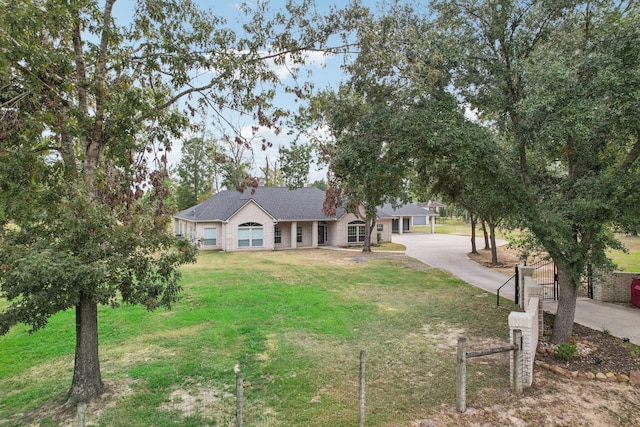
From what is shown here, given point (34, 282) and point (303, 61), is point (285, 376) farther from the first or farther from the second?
point (303, 61)

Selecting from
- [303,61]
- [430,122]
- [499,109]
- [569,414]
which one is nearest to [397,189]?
[430,122]

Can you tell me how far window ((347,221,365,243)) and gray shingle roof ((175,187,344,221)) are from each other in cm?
162

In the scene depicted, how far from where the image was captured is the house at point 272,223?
2820 cm

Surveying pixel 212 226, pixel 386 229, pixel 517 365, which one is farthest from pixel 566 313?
pixel 386 229

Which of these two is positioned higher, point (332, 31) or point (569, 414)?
point (332, 31)

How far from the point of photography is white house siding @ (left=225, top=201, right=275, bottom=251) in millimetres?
27859

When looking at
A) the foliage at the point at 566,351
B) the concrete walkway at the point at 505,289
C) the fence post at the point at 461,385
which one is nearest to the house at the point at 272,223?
the concrete walkway at the point at 505,289

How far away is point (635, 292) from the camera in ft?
38.4

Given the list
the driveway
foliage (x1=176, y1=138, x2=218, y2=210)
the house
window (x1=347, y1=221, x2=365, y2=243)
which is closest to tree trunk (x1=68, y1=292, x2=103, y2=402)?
the driveway

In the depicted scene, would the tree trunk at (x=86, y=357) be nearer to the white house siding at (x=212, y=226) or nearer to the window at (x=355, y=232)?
the white house siding at (x=212, y=226)

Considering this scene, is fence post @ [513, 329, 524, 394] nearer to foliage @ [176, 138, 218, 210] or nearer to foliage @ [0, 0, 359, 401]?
foliage @ [0, 0, 359, 401]

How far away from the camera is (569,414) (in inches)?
226

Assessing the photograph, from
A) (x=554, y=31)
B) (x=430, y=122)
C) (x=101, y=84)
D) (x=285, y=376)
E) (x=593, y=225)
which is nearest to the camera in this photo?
(x=101, y=84)

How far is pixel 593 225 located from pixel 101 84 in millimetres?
9660
